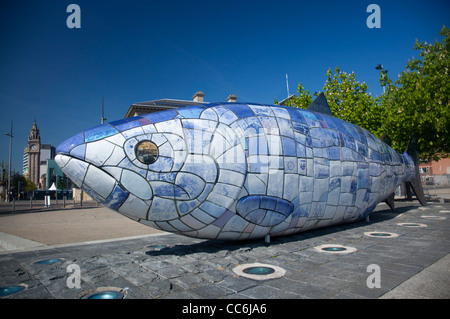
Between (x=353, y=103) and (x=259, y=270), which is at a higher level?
(x=353, y=103)

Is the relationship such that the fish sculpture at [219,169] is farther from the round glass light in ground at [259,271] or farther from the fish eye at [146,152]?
the round glass light in ground at [259,271]

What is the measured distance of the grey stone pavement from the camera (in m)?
3.54

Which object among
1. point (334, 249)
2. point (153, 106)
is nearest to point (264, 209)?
point (334, 249)

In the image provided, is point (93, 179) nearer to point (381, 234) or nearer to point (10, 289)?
point (10, 289)

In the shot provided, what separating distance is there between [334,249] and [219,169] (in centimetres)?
282

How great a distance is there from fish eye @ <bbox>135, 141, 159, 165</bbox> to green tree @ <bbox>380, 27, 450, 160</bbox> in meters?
15.8

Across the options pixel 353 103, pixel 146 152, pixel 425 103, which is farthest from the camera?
pixel 353 103

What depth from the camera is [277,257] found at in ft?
16.7

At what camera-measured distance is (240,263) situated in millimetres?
4809

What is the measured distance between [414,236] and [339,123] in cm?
313

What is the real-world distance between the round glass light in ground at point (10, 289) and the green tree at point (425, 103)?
58.3 feet

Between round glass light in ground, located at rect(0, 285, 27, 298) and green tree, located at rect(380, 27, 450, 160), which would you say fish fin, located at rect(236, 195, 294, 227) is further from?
green tree, located at rect(380, 27, 450, 160)

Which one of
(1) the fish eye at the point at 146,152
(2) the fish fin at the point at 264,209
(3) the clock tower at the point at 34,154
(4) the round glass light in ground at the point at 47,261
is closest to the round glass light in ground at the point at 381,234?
(2) the fish fin at the point at 264,209
